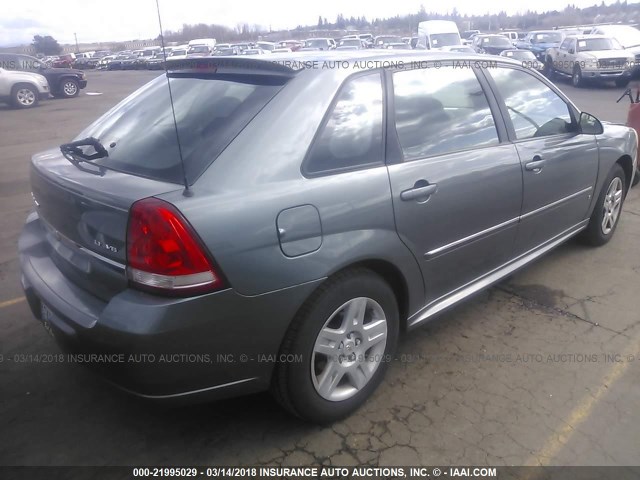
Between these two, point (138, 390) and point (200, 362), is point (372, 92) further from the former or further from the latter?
point (138, 390)

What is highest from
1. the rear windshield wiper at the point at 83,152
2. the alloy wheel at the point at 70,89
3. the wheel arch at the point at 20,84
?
the rear windshield wiper at the point at 83,152

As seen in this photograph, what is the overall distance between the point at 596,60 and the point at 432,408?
63.3ft

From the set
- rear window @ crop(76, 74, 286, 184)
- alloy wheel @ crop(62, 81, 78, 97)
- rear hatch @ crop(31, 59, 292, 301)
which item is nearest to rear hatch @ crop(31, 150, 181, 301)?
rear hatch @ crop(31, 59, 292, 301)

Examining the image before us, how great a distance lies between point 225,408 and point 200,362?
2.40 feet

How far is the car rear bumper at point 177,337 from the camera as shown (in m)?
2.03

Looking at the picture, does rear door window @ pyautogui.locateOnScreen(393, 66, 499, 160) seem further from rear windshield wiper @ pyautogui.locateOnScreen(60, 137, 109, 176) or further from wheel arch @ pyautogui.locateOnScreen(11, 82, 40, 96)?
wheel arch @ pyautogui.locateOnScreen(11, 82, 40, 96)

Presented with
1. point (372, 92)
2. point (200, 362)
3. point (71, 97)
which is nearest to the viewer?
point (200, 362)

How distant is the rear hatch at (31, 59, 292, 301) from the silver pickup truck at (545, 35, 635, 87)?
19.2 metres

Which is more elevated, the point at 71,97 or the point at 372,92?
the point at 372,92

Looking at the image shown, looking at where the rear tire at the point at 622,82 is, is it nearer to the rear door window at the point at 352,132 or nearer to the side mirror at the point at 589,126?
the side mirror at the point at 589,126

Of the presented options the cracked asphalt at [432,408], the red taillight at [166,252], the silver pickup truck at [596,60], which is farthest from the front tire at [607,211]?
the silver pickup truck at [596,60]

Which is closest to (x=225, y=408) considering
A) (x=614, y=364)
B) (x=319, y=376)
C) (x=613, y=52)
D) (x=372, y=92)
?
(x=319, y=376)

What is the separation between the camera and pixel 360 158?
257 centimetres

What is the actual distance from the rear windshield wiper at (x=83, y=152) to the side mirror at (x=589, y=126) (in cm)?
328
